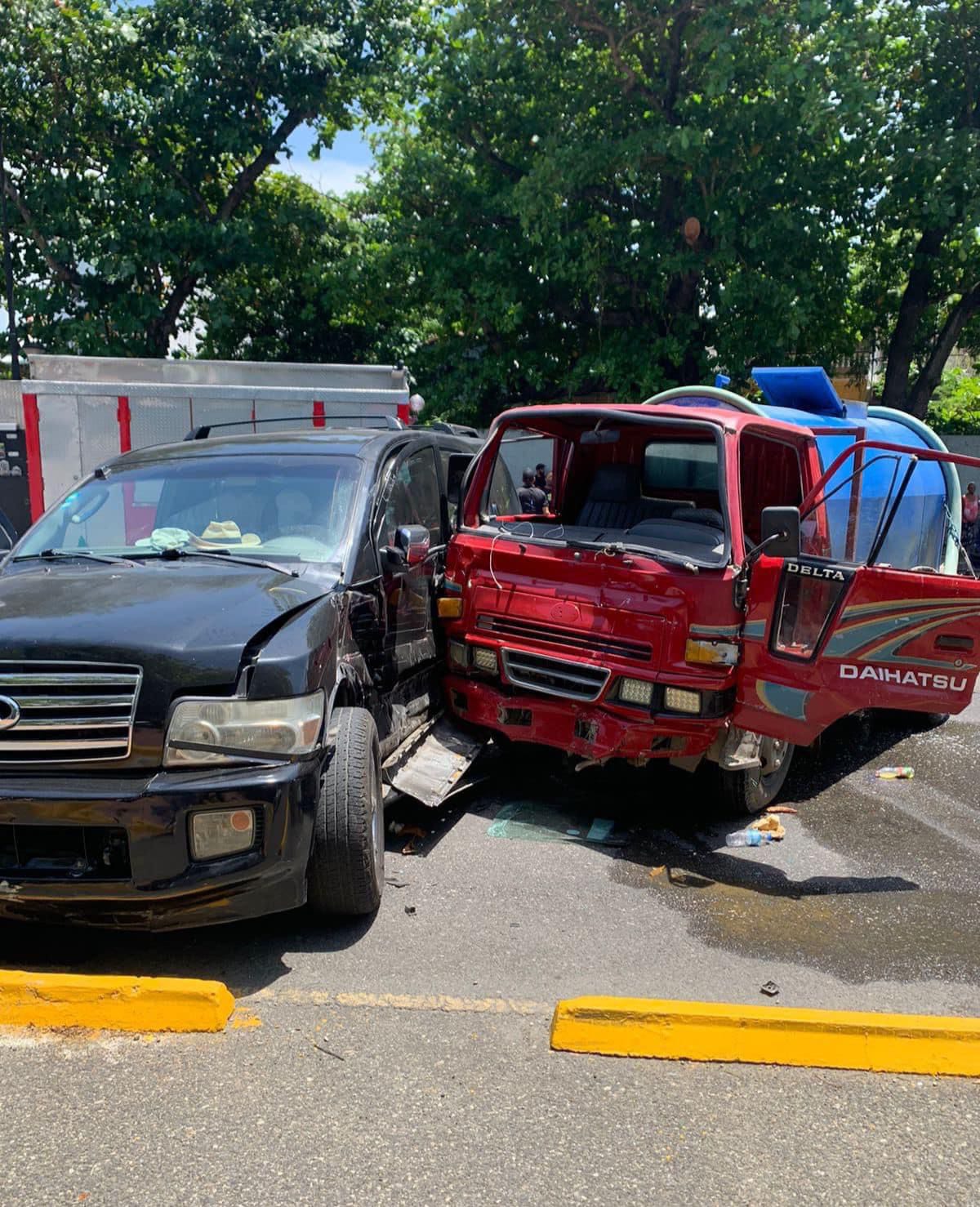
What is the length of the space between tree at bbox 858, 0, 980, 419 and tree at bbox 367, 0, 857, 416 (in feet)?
2.44

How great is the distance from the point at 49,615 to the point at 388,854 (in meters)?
2.09

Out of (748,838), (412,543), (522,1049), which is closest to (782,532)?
(748,838)

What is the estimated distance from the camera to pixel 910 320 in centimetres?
1678

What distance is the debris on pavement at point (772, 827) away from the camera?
207 inches

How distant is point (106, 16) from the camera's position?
52.9 feet

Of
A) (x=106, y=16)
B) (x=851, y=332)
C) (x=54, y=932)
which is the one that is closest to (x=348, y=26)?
(x=106, y=16)

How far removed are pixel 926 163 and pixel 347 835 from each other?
1365cm

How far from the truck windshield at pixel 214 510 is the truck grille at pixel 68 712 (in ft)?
4.03

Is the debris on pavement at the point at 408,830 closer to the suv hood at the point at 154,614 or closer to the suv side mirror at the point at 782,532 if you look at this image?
the suv hood at the point at 154,614

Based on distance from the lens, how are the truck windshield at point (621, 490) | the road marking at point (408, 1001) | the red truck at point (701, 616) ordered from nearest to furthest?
1. the road marking at point (408, 1001)
2. the red truck at point (701, 616)
3. the truck windshield at point (621, 490)

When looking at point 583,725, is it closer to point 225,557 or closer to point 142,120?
point 225,557

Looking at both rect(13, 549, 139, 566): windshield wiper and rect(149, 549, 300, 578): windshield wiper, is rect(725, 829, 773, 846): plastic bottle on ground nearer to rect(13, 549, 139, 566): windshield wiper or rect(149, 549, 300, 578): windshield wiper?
rect(149, 549, 300, 578): windshield wiper

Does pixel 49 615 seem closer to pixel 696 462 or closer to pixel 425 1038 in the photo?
pixel 425 1038

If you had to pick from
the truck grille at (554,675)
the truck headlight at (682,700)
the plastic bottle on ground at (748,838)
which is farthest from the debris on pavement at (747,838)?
the truck grille at (554,675)
